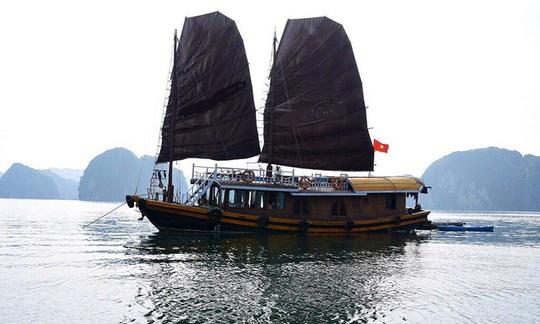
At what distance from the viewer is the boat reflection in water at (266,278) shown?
552 inches

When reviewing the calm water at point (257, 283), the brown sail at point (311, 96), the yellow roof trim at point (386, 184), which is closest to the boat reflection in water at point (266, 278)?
the calm water at point (257, 283)

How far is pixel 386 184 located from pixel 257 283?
2268 cm

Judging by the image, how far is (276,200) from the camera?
34562 millimetres

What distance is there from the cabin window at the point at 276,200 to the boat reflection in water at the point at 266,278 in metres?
3.46

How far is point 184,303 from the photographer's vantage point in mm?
14555

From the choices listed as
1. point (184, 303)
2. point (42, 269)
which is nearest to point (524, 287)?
point (184, 303)

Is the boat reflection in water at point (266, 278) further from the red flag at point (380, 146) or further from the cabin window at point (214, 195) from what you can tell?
the red flag at point (380, 146)

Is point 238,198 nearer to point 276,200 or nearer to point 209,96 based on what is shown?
point 276,200

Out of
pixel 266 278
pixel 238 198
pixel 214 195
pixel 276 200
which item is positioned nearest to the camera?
pixel 266 278

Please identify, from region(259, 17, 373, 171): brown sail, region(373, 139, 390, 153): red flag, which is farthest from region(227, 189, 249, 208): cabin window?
region(373, 139, 390, 153): red flag

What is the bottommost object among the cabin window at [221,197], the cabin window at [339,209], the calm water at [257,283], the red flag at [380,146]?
the calm water at [257,283]

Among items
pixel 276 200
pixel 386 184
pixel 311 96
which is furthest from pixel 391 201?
pixel 311 96

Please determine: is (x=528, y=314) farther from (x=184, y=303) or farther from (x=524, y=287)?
(x=184, y=303)

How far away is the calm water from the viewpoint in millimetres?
13891
